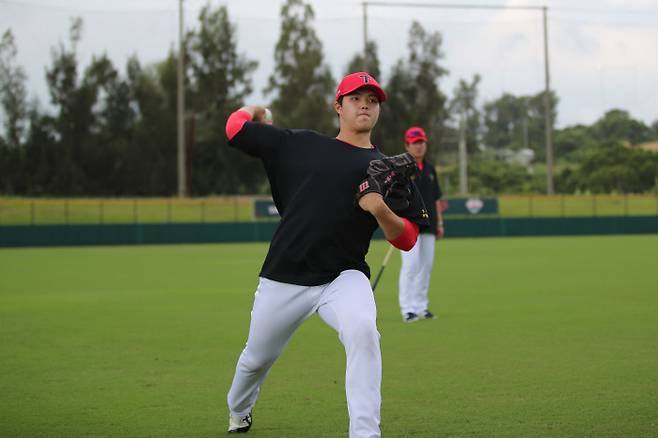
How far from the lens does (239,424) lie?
19.7ft

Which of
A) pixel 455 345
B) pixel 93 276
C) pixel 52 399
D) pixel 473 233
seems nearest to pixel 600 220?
pixel 473 233

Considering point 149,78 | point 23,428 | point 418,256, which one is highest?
point 149,78

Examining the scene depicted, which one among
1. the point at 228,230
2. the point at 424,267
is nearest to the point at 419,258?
the point at 424,267

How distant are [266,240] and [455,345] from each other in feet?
107

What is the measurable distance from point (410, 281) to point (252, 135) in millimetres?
6679

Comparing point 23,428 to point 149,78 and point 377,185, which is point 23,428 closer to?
A: point 377,185

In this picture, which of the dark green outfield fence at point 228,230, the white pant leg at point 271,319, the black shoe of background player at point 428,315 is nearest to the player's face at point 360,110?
the white pant leg at point 271,319

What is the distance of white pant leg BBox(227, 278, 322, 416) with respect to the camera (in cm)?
542

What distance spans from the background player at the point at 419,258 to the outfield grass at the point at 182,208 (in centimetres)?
3534

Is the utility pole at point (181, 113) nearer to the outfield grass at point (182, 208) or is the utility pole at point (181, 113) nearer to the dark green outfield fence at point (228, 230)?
the outfield grass at point (182, 208)

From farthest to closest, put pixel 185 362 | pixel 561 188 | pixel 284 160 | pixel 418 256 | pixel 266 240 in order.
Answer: pixel 561 188 < pixel 266 240 < pixel 418 256 < pixel 185 362 < pixel 284 160

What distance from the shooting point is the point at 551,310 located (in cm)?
1298

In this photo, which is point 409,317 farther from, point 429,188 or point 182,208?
point 182,208

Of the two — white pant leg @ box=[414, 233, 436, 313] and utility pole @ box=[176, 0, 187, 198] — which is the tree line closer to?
utility pole @ box=[176, 0, 187, 198]
